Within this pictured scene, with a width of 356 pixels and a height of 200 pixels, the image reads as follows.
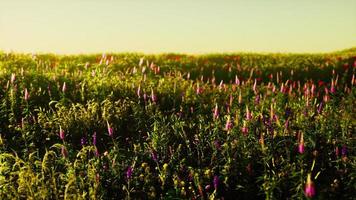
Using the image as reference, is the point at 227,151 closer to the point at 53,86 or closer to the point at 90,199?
the point at 90,199

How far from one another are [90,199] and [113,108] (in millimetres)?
3701

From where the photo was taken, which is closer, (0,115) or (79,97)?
(0,115)

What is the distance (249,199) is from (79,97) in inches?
199

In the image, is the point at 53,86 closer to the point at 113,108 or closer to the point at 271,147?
the point at 113,108

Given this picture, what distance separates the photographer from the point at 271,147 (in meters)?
5.70

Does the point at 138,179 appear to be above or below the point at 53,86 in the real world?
below

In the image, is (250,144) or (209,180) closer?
(209,180)

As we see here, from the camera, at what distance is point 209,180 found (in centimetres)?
532

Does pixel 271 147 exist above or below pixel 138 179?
above

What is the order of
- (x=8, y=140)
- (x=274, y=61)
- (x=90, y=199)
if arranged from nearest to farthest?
(x=90, y=199)
(x=8, y=140)
(x=274, y=61)

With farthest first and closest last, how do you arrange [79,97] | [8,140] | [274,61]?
[274,61], [79,97], [8,140]

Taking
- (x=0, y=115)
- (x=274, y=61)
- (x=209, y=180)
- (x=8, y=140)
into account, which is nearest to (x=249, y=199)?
(x=209, y=180)

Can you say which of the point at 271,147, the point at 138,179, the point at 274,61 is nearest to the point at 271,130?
the point at 271,147

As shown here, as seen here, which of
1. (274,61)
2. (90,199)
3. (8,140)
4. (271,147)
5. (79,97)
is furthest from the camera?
(274,61)
